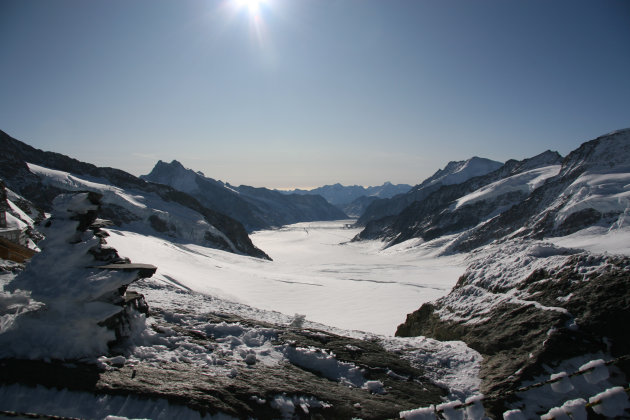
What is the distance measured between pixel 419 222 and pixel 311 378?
361 feet

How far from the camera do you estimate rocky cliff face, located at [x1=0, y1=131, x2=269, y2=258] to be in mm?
51219

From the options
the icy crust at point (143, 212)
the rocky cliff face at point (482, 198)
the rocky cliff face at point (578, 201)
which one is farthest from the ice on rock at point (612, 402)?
the rocky cliff face at point (482, 198)

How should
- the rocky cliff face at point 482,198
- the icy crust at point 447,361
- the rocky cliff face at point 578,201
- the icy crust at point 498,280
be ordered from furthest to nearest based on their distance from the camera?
1. the rocky cliff face at point 482,198
2. the rocky cliff face at point 578,201
3. the icy crust at point 498,280
4. the icy crust at point 447,361

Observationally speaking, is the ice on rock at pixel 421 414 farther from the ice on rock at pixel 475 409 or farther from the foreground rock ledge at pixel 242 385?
the foreground rock ledge at pixel 242 385

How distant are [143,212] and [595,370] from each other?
6128cm

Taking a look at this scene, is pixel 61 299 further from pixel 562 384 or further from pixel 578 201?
pixel 578 201

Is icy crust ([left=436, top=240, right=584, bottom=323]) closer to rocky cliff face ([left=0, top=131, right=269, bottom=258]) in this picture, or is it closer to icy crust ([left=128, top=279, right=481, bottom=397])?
icy crust ([left=128, top=279, right=481, bottom=397])

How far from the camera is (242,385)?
511 cm

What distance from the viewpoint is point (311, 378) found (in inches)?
237

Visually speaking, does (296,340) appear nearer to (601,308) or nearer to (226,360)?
(226,360)

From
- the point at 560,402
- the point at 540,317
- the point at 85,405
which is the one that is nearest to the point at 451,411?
the point at 560,402

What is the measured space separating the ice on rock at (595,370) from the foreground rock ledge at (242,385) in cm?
241

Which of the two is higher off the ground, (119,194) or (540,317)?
(119,194)

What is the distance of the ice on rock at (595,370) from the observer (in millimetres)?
4289
